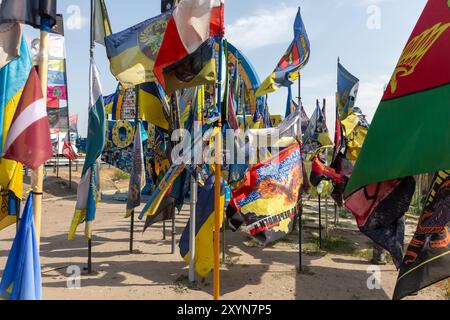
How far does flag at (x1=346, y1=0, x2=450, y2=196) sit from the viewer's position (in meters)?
3.27

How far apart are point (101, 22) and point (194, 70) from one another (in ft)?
14.0

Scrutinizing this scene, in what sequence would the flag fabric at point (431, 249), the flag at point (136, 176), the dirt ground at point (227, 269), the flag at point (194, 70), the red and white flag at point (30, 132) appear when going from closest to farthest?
1. the flag fabric at point (431, 249)
2. the red and white flag at point (30, 132)
3. the flag at point (194, 70)
4. the dirt ground at point (227, 269)
5. the flag at point (136, 176)

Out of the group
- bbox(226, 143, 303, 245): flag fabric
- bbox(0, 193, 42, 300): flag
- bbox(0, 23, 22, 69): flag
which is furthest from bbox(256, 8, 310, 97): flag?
bbox(0, 193, 42, 300): flag

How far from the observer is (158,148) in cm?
1301

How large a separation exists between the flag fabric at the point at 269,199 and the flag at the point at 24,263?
4.30 meters

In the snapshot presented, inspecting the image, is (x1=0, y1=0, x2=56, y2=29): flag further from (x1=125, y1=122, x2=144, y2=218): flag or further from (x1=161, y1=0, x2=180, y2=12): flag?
(x1=125, y1=122, x2=144, y2=218): flag

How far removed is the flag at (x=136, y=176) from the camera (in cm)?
1085

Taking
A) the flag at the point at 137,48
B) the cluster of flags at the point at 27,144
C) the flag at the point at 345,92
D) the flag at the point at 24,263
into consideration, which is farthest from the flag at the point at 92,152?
the flag at the point at 345,92

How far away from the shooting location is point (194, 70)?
5812 millimetres

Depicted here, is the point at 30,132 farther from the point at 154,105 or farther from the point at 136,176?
the point at 136,176

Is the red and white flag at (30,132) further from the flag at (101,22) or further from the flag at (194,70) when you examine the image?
the flag at (101,22)

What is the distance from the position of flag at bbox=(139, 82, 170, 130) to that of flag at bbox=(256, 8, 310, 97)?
8.37 feet

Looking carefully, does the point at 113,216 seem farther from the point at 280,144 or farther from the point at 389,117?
the point at 389,117
